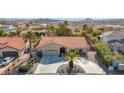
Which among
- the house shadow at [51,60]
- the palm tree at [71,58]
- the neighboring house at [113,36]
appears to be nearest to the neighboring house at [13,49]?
the house shadow at [51,60]

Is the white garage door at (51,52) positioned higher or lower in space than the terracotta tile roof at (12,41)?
lower

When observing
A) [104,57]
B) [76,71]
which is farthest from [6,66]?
[104,57]

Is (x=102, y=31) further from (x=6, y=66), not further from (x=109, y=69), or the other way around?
(x=6, y=66)

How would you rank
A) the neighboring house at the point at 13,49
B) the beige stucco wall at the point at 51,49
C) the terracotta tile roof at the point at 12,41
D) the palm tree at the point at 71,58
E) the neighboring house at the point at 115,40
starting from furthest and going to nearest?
1. the neighboring house at the point at 115,40
2. the terracotta tile roof at the point at 12,41
3. the beige stucco wall at the point at 51,49
4. the neighboring house at the point at 13,49
5. the palm tree at the point at 71,58

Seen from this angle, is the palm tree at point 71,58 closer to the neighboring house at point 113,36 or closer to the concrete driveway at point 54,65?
the concrete driveway at point 54,65

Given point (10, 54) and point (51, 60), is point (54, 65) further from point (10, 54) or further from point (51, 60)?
point (10, 54)

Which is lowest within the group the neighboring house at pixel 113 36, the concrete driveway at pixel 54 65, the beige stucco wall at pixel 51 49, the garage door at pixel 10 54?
the concrete driveway at pixel 54 65

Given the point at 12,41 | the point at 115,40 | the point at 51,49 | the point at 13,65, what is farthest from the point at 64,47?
the point at 115,40
